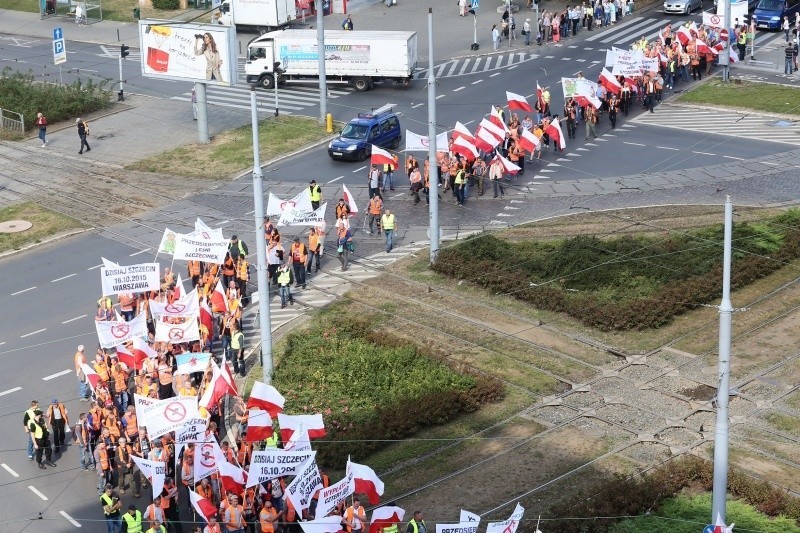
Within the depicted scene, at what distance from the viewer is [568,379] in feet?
111

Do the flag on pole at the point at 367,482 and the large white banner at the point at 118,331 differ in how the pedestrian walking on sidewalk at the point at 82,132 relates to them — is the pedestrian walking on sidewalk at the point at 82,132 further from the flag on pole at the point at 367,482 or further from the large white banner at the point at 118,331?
the flag on pole at the point at 367,482

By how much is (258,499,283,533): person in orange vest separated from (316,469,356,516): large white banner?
1.67 m

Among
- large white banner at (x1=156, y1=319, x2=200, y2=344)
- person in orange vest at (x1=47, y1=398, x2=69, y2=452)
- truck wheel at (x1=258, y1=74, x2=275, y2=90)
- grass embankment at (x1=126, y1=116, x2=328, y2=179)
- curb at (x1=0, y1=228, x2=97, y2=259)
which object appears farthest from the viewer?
truck wheel at (x1=258, y1=74, x2=275, y2=90)

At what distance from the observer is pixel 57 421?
104 ft

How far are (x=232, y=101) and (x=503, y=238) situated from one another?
23.0m

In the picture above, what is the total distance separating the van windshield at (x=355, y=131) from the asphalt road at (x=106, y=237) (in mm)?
1144

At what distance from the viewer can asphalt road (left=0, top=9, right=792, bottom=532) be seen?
30797 millimetres

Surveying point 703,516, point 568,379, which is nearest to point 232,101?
point 568,379

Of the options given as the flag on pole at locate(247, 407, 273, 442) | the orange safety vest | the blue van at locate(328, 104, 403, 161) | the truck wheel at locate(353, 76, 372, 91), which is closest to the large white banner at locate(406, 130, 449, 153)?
the blue van at locate(328, 104, 403, 161)

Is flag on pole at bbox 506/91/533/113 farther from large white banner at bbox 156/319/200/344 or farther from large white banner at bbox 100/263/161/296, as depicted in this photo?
large white banner at bbox 156/319/200/344

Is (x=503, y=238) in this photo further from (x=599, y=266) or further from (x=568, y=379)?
(x=568, y=379)

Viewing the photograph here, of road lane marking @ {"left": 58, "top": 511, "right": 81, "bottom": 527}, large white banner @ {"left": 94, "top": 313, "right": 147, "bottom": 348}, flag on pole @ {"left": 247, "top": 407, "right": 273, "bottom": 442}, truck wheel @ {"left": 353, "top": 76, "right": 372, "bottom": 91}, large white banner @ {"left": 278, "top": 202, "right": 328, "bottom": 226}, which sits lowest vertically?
road lane marking @ {"left": 58, "top": 511, "right": 81, "bottom": 527}

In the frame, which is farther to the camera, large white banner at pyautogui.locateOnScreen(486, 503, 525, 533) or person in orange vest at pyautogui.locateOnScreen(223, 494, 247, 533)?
person in orange vest at pyautogui.locateOnScreen(223, 494, 247, 533)

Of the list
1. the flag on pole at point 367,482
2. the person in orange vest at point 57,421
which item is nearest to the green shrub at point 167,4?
the person in orange vest at point 57,421
